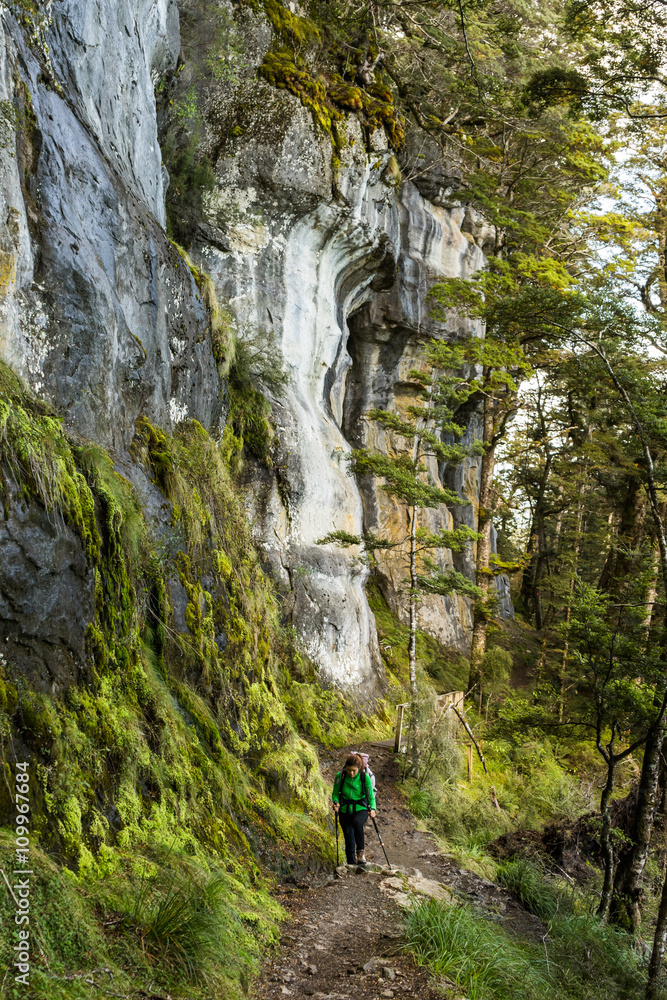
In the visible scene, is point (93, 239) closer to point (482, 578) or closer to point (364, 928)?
point (364, 928)

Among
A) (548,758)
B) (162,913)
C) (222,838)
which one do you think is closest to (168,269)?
(222,838)

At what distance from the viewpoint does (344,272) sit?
717 inches

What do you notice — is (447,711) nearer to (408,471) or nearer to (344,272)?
(408,471)

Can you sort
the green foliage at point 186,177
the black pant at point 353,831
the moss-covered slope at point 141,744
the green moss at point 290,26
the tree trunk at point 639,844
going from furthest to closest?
the green moss at point 290,26 < the green foliage at point 186,177 < the black pant at point 353,831 < the tree trunk at point 639,844 < the moss-covered slope at point 141,744

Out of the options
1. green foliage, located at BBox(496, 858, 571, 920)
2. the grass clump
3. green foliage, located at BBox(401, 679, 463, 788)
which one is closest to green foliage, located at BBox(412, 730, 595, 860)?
green foliage, located at BBox(401, 679, 463, 788)

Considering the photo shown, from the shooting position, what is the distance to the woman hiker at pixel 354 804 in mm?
8055

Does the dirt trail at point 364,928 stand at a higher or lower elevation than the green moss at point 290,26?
lower

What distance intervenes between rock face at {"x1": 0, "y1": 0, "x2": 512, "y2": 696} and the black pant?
14.9ft

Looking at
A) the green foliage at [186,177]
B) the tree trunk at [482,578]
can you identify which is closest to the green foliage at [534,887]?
the tree trunk at [482,578]

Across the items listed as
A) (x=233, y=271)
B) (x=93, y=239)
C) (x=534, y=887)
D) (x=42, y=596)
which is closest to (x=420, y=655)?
(x=534, y=887)

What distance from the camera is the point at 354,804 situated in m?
8.11

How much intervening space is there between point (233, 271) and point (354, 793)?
11337mm

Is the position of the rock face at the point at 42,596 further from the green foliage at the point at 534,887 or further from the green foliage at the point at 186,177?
the green foliage at the point at 186,177

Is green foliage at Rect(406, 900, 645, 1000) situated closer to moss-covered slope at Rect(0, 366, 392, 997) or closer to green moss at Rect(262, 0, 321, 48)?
moss-covered slope at Rect(0, 366, 392, 997)
